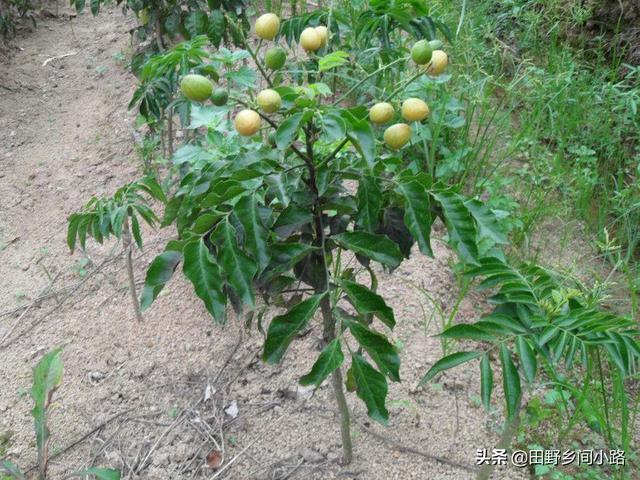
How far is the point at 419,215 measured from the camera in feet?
3.57

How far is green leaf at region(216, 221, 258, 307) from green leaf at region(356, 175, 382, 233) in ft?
0.78

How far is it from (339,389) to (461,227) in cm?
64

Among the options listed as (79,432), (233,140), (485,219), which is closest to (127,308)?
(79,432)

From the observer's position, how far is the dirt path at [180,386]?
1.80m

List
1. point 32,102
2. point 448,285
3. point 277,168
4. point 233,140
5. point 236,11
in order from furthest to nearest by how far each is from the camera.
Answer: point 32,102, point 236,11, point 448,285, point 233,140, point 277,168

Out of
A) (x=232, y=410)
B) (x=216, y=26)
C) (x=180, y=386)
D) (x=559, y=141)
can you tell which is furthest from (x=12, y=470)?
(x=559, y=141)

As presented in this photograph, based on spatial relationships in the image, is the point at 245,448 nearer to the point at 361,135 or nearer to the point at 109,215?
the point at 109,215

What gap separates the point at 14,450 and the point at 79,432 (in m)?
0.22

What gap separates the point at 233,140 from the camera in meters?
1.50

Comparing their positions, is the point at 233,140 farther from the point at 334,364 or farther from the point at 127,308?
the point at 127,308

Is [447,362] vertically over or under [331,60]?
under

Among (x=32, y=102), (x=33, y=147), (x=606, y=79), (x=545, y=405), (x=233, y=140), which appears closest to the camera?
(x=233, y=140)

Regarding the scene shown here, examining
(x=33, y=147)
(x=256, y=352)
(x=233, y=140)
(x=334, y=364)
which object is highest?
(x=233, y=140)

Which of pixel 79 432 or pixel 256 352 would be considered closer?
pixel 79 432
